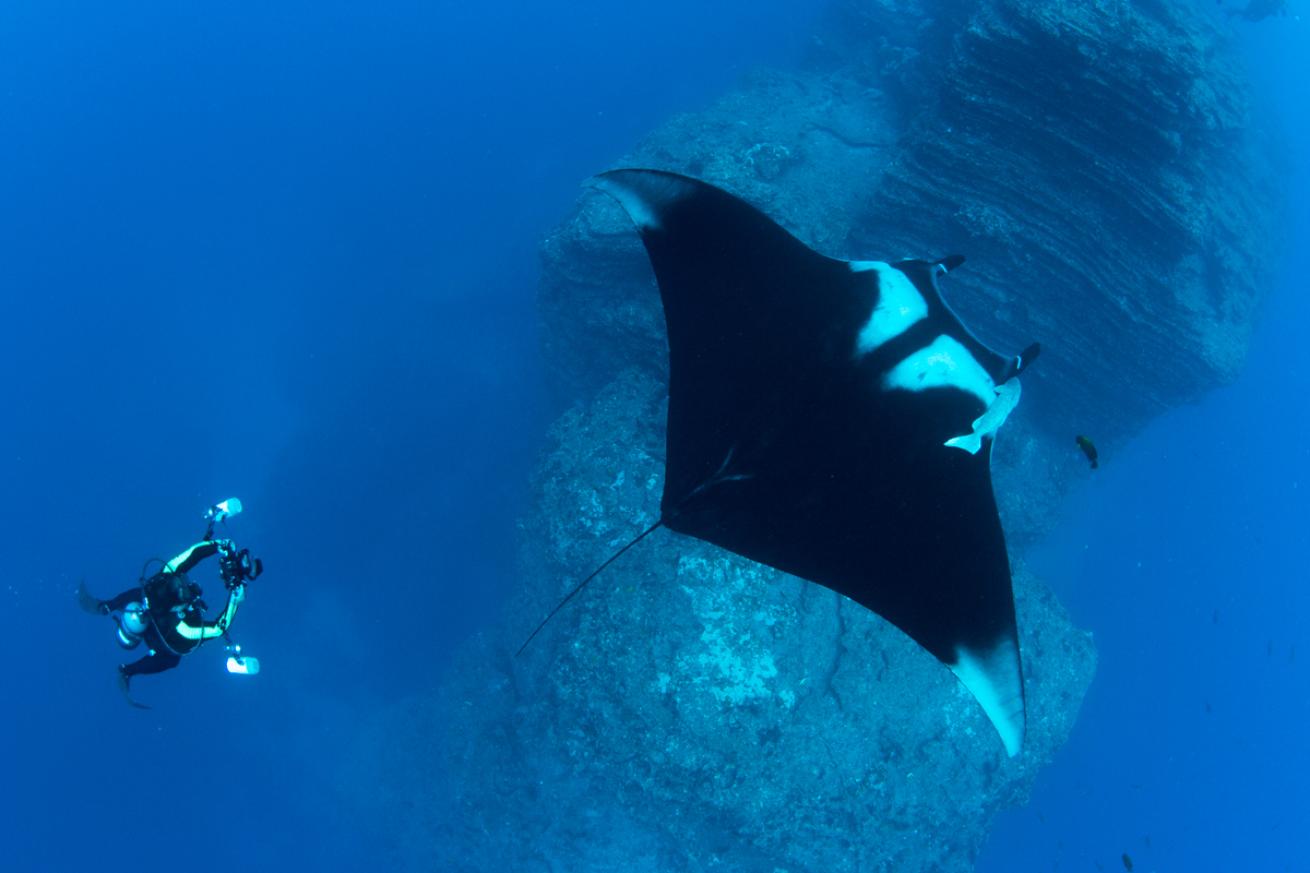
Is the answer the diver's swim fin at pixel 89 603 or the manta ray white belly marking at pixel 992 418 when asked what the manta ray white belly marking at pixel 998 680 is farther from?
the diver's swim fin at pixel 89 603

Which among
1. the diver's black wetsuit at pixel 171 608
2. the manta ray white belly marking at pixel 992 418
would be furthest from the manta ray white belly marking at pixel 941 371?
the diver's black wetsuit at pixel 171 608

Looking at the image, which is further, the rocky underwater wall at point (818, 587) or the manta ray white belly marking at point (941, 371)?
the rocky underwater wall at point (818, 587)

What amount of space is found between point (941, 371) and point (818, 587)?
4959mm

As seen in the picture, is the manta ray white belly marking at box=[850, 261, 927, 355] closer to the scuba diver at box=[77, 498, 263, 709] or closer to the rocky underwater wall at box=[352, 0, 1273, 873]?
the rocky underwater wall at box=[352, 0, 1273, 873]

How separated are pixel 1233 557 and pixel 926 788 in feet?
61.5

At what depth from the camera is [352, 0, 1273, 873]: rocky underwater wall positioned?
287 inches

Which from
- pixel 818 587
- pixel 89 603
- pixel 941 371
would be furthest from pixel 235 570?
pixel 941 371

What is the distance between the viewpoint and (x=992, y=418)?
259 cm

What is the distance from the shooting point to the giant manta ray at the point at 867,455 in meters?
2.74

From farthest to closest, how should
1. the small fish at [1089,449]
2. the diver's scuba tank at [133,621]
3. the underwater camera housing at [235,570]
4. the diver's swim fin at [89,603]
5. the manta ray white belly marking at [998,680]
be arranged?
the diver's swim fin at [89,603], the diver's scuba tank at [133,621], the underwater camera housing at [235,570], the small fish at [1089,449], the manta ray white belly marking at [998,680]

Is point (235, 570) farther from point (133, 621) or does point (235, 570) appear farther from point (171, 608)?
point (133, 621)

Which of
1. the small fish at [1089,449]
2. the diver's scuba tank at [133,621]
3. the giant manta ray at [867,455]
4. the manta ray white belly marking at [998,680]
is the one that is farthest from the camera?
the diver's scuba tank at [133,621]

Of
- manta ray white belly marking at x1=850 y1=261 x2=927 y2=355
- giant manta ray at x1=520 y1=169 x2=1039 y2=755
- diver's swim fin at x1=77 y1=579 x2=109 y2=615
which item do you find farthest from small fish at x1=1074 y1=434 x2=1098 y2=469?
diver's swim fin at x1=77 y1=579 x2=109 y2=615

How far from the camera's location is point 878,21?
15.6m
